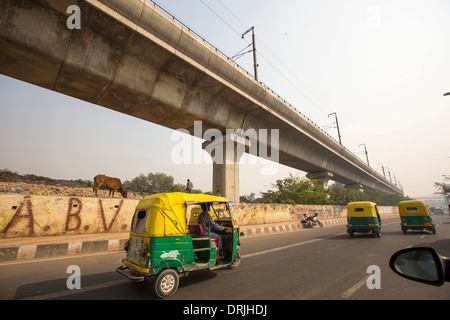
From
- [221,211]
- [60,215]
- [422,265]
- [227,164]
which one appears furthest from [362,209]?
[60,215]

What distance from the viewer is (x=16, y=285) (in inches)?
173

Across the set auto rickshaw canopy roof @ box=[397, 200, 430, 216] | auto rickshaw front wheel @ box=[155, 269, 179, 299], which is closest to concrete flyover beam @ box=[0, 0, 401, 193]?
auto rickshaw front wheel @ box=[155, 269, 179, 299]

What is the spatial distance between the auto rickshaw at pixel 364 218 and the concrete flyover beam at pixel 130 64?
9.51 meters

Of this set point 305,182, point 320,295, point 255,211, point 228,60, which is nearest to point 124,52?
point 228,60

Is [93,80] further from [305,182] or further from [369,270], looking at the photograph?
[305,182]

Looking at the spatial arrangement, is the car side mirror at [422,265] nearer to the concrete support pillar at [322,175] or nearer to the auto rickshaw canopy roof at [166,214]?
the auto rickshaw canopy roof at [166,214]

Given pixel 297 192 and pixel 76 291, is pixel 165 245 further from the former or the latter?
pixel 297 192

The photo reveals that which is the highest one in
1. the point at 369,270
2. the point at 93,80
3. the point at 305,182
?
the point at 93,80

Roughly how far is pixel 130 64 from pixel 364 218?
48.9 feet

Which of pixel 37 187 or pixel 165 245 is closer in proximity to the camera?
pixel 165 245

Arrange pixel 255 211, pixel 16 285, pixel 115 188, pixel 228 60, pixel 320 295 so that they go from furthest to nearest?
pixel 255 211, pixel 115 188, pixel 228 60, pixel 16 285, pixel 320 295

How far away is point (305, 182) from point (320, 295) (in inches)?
1074

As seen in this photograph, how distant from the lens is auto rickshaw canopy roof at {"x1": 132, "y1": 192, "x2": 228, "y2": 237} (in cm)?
423

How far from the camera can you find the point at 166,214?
4398mm
